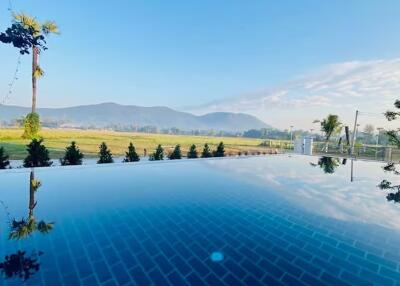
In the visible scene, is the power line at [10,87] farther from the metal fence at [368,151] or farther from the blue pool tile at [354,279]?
the metal fence at [368,151]

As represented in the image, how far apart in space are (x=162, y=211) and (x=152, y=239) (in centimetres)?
125

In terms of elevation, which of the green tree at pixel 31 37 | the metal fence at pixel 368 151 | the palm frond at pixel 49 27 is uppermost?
the palm frond at pixel 49 27

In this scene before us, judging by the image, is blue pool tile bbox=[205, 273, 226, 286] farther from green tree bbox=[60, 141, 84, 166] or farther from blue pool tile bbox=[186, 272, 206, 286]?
green tree bbox=[60, 141, 84, 166]

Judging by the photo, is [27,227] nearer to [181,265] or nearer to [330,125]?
[181,265]

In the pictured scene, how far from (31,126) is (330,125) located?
85.0 feet

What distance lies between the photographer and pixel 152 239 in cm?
329

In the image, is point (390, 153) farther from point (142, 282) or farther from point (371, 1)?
point (142, 282)

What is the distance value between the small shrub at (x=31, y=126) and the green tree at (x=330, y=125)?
25.2 metres

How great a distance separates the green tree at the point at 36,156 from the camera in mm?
8789

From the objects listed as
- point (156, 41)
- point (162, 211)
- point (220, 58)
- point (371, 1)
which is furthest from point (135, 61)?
point (162, 211)

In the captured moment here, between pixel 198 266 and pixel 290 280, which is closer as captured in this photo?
pixel 290 280

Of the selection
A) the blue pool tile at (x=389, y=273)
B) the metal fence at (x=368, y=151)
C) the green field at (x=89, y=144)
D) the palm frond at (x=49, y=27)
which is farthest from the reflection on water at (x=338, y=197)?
the palm frond at (x=49, y=27)

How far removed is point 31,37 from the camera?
1498 centimetres

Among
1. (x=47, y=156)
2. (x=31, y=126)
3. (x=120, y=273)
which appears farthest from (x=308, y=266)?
(x=31, y=126)
